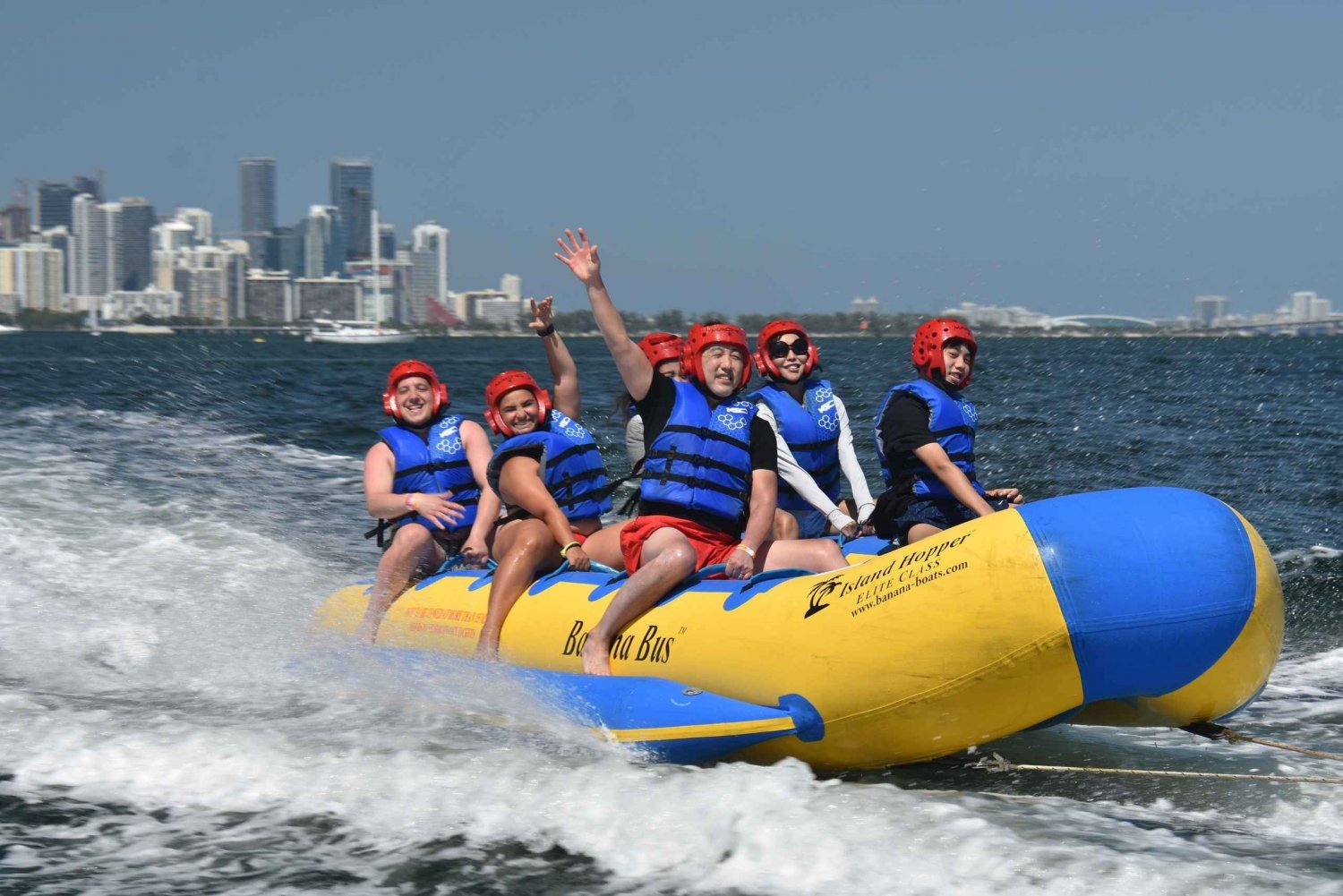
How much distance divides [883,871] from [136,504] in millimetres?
6881

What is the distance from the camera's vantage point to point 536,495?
17.7 feet

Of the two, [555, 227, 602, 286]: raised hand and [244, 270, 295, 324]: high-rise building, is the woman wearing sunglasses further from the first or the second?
[244, 270, 295, 324]: high-rise building

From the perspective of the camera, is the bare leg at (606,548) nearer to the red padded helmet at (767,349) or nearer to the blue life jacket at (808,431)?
the blue life jacket at (808,431)

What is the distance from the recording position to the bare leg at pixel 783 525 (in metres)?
5.52

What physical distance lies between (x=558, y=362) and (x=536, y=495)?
2.94 feet

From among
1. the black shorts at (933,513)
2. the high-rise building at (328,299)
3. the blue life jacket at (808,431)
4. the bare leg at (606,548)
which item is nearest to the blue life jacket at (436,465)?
the bare leg at (606,548)

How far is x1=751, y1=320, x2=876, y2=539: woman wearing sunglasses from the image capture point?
5570 mm

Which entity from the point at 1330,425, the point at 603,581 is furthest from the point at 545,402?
the point at 1330,425

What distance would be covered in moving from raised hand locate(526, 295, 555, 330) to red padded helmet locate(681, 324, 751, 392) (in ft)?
3.93

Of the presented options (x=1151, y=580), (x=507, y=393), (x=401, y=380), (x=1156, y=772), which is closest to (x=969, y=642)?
(x=1151, y=580)

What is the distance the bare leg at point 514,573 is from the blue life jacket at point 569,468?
222mm

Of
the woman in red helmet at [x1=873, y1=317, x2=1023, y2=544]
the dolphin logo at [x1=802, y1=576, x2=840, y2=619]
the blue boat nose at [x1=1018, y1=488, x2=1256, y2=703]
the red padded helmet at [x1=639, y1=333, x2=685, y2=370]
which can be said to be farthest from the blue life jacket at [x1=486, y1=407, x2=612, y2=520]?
the blue boat nose at [x1=1018, y1=488, x2=1256, y2=703]

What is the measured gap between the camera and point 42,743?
475 centimetres

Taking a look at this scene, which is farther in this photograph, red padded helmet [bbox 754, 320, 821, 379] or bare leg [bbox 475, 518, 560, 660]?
red padded helmet [bbox 754, 320, 821, 379]
